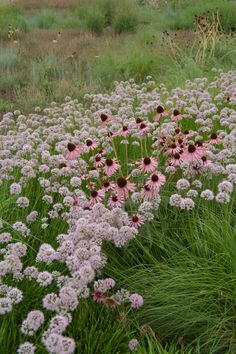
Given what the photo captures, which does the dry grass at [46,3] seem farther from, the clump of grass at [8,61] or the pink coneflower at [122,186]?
the pink coneflower at [122,186]

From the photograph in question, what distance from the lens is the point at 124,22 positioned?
13.7 metres

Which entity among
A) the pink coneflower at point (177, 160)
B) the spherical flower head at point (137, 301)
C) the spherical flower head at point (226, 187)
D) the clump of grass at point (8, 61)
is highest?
the pink coneflower at point (177, 160)

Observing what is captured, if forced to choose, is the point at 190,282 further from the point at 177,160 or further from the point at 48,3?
Result: the point at 48,3

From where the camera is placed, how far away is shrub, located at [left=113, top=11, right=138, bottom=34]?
44.5 feet

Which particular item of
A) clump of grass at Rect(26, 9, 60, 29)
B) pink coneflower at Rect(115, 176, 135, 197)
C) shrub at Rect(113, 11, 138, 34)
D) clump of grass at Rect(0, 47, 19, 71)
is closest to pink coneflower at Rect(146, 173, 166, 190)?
pink coneflower at Rect(115, 176, 135, 197)

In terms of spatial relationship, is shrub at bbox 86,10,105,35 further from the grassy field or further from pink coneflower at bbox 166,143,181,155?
pink coneflower at bbox 166,143,181,155

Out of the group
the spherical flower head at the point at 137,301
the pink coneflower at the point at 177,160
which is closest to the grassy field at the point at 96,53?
the pink coneflower at the point at 177,160

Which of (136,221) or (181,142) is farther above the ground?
(181,142)

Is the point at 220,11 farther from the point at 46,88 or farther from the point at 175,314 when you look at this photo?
the point at 175,314

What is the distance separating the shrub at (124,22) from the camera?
13.6 meters

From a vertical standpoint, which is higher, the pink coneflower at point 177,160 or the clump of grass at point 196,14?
the pink coneflower at point 177,160

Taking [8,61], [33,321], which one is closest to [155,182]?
[33,321]

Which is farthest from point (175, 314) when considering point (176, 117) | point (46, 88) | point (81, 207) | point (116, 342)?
point (46, 88)

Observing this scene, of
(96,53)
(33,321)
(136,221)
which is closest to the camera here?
(33,321)
